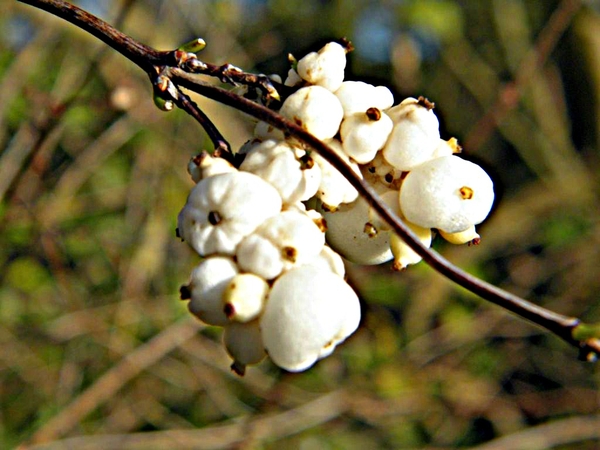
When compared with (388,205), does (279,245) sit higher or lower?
lower

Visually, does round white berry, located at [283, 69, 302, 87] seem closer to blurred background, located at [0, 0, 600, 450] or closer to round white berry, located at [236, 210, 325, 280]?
round white berry, located at [236, 210, 325, 280]

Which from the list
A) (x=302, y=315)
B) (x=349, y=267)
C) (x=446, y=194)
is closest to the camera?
(x=302, y=315)

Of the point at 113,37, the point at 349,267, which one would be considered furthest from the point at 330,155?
the point at 349,267

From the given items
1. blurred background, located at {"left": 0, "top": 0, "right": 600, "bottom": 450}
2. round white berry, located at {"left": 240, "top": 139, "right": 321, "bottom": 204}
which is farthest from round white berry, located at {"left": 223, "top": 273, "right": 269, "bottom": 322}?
blurred background, located at {"left": 0, "top": 0, "right": 600, "bottom": 450}

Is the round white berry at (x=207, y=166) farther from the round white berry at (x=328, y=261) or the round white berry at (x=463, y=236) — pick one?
the round white berry at (x=463, y=236)

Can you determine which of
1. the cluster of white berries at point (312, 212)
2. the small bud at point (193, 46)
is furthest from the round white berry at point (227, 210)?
the small bud at point (193, 46)

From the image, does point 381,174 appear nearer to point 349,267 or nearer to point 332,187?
point 332,187
